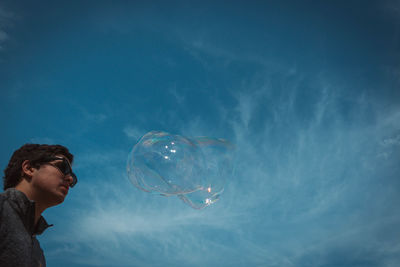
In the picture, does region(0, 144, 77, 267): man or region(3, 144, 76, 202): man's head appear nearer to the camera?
region(0, 144, 77, 267): man

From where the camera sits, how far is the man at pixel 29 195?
123 inches

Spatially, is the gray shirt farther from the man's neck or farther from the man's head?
the man's head

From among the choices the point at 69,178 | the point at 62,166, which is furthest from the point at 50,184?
the point at 62,166

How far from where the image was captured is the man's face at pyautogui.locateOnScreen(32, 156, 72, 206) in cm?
391

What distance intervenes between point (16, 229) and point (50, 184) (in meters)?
0.86

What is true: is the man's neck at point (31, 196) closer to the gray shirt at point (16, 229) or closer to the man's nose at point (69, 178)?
the gray shirt at point (16, 229)

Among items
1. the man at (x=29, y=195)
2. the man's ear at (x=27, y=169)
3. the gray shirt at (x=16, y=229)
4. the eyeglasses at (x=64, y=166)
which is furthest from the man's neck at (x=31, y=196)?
the eyeglasses at (x=64, y=166)

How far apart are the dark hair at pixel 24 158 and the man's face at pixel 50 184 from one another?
14 cm

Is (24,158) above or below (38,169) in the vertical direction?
above

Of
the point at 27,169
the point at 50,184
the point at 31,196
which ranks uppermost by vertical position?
the point at 27,169

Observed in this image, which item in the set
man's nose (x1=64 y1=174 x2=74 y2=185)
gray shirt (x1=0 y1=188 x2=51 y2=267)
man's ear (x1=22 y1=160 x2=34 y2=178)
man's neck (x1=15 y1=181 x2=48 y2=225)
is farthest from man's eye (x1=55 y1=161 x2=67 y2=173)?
gray shirt (x1=0 y1=188 x2=51 y2=267)

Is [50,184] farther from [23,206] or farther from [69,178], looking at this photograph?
[23,206]

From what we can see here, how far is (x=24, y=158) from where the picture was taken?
4.17 metres

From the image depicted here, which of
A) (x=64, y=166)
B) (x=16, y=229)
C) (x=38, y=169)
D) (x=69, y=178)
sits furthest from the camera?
(x=64, y=166)
